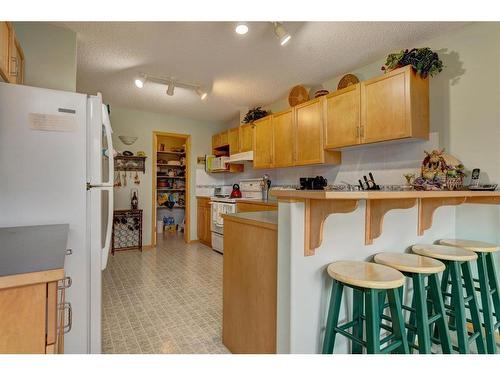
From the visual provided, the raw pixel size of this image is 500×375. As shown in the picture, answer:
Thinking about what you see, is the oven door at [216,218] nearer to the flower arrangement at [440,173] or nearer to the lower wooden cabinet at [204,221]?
the lower wooden cabinet at [204,221]

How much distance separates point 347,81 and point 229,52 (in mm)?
1375

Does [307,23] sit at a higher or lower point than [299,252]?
higher

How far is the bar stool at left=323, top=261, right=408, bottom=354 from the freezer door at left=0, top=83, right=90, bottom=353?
1.39 meters

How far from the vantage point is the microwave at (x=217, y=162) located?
511 cm

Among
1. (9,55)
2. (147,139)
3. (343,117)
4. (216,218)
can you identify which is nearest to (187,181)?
(147,139)

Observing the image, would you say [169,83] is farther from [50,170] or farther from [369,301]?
[369,301]

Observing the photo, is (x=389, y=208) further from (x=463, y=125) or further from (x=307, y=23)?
(x=307, y=23)

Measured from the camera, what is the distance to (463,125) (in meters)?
2.22

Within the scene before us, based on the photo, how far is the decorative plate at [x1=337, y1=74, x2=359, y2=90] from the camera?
2959 millimetres

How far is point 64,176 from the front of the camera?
60.7 inches

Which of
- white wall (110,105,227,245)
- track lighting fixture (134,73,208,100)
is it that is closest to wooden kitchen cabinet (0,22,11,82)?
track lighting fixture (134,73,208,100)

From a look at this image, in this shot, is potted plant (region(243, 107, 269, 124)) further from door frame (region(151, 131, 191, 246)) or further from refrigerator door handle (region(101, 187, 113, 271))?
refrigerator door handle (region(101, 187, 113, 271))

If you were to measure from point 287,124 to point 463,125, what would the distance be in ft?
6.53
